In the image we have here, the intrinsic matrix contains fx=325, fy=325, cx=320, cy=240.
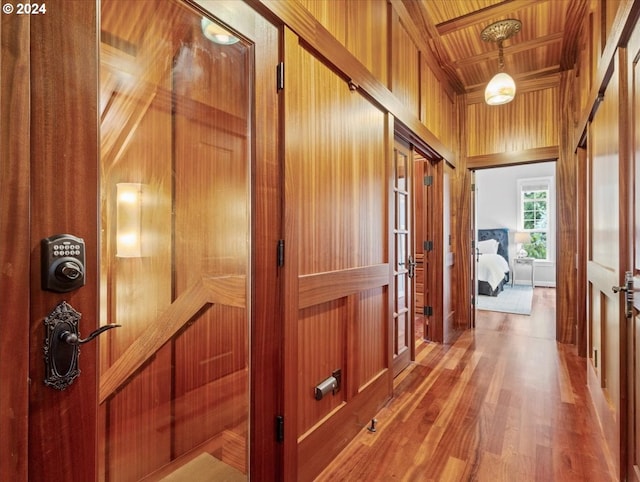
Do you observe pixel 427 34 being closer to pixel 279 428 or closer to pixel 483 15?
pixel 483 15

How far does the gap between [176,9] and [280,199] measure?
0.79 metres

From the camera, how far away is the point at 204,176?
1.44 meters

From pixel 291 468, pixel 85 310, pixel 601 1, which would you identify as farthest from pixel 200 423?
pixel 601 1

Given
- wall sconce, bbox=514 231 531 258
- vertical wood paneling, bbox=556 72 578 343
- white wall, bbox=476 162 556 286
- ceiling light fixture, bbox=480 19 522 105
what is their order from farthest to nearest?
wall sconce, bbox=514 231 531 258
white wall, bbox=476 162 556 286
vertical wood paneling, bbox=556 72 578 343
ceiling light fixture, bbox=480 19 522 105

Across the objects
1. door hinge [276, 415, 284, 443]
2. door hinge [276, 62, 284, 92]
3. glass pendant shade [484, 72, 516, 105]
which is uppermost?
glass pendant shade [484, 72, 516, 105]

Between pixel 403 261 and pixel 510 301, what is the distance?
3.90 metres

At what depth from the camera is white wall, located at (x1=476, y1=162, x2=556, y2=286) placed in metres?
7.65

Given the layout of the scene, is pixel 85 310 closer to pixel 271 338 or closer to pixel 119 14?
pixel 271 338

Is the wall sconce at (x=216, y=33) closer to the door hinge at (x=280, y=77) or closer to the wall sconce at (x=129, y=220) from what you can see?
the door hinge at (x=280, y=77)

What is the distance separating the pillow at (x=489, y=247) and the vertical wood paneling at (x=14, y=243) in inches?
326

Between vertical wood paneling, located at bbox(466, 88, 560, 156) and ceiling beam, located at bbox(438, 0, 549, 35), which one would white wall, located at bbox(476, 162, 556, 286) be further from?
ceiling beam, located at bbox(438, 0, 549, 35)

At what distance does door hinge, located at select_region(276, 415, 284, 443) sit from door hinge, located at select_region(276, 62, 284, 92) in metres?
1.41

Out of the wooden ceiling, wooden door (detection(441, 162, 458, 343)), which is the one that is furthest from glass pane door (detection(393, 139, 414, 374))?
the wooden ceiling

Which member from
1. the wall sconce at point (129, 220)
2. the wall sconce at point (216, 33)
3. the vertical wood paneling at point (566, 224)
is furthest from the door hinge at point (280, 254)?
the vertical wood paneling at point (566, 224)
